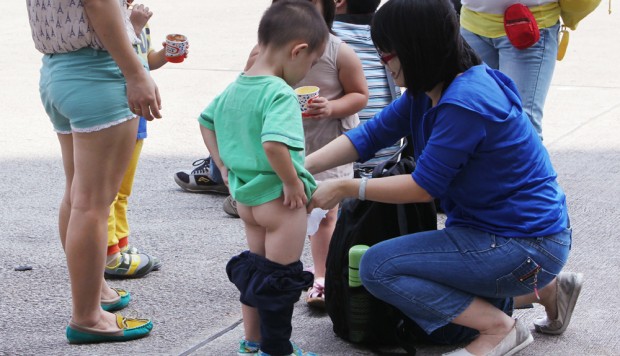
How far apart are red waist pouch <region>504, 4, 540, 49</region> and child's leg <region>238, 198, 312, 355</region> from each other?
1906 millimetres

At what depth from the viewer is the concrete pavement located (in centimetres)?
376

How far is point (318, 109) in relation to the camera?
3.94m

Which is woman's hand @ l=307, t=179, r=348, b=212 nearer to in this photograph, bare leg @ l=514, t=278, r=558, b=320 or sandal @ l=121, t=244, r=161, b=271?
bare leg @ l=514, t=278, r=558, b=320

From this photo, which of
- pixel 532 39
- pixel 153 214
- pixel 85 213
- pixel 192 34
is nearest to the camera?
pixel 85 213

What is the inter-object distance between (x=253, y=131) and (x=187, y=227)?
2.04 meters

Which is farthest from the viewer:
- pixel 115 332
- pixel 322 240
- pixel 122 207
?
pixel 122 207

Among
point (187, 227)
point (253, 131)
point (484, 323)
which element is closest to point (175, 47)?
point (253, 131)

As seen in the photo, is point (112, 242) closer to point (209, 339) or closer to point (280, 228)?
point (209, 339)

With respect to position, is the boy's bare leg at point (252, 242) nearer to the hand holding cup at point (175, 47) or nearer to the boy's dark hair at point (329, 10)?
the hand holding cup at point (175, 47)

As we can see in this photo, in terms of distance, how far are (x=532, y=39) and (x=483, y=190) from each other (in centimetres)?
166

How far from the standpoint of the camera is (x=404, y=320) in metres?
3.65

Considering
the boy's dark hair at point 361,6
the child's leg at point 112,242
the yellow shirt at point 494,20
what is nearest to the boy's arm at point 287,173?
the child's leg at point 112,242

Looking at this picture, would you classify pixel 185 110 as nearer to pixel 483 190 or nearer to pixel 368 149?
pixel 368 149

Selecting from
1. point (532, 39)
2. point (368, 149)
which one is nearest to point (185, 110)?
point (532, 39)
